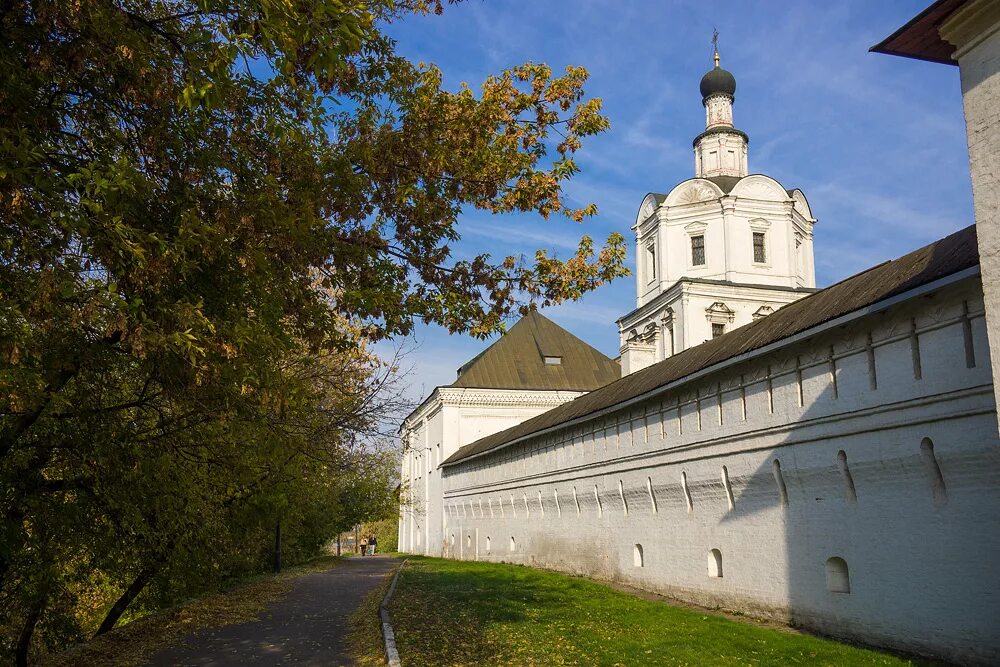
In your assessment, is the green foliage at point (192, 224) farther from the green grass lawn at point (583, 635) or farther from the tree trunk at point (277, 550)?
the tree trunk at point (277, 550)

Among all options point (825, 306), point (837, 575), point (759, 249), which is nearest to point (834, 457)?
point (837, 575)

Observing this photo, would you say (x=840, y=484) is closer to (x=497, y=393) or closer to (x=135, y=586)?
(x=135, y=586)

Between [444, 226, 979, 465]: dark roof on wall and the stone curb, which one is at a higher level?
[444, 226, 979, 465]: dark roof on wall

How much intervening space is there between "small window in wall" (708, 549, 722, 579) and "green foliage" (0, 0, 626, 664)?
8.23 metres

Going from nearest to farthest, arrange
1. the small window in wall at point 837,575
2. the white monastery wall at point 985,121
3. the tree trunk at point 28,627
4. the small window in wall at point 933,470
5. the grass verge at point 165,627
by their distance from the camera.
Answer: the white monastery wall at point 985,121, the small window in wall at point 933,470, the grass verge at point 165,627, the tree trunk at point 28,627, the small window in wall at point 837,575

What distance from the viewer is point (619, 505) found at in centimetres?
2073

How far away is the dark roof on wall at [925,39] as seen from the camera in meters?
8.27

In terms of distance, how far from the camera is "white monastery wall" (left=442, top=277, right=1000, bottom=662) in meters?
10.0

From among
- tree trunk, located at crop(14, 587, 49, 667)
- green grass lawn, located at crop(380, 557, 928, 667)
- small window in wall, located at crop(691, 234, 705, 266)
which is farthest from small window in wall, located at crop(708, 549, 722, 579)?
small window in wall, located at crop(691, 234, 705, 266)

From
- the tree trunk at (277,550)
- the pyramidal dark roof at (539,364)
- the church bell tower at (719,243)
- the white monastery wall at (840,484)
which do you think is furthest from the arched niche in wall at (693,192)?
the tree trunk at (277,550)

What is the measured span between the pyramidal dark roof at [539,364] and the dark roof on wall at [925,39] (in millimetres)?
38055

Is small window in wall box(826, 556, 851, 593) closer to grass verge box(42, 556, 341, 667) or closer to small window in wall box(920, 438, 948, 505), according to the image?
small window in wall box(920, 438, 948, 505)

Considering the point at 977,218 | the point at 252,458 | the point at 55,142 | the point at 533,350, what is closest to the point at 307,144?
the point at 55,142

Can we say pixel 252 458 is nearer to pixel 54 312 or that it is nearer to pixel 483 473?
pixel 54 312
